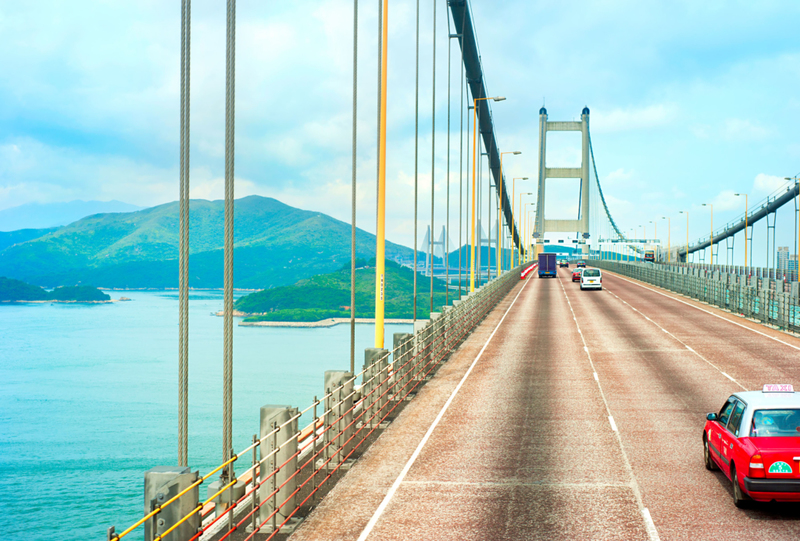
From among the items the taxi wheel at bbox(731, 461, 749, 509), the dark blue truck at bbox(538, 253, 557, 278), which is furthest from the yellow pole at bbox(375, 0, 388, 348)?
the dark blue truck at bbox(538, 253, 557, 278)

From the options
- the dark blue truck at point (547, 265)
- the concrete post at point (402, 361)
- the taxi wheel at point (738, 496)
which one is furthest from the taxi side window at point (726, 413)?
the dark blue truck at point (547, 265)

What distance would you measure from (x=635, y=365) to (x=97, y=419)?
119181 millimetres

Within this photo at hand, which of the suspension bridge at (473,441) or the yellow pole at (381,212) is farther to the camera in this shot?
the yellow pole at (381,212)

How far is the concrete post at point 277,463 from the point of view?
352 inches

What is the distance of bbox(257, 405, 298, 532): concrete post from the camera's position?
29.3ft

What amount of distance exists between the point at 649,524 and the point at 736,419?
2536 mm

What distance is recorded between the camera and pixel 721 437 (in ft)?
34.5

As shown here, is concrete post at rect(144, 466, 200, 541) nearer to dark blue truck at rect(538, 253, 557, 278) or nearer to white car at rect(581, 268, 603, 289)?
white car at rect(581, 268, 603, 289)

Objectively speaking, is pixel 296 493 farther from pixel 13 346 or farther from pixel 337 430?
pixel 13 346

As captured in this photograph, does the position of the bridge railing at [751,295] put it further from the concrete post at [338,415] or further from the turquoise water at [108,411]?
the turquoise water at [108,411]

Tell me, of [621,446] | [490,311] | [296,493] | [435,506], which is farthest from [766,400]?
[490,311]

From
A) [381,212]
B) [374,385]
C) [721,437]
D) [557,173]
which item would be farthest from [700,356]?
[557,173]

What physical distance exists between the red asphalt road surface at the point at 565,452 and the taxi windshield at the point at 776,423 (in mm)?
1075

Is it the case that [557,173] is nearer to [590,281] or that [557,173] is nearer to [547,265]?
[547,265]
